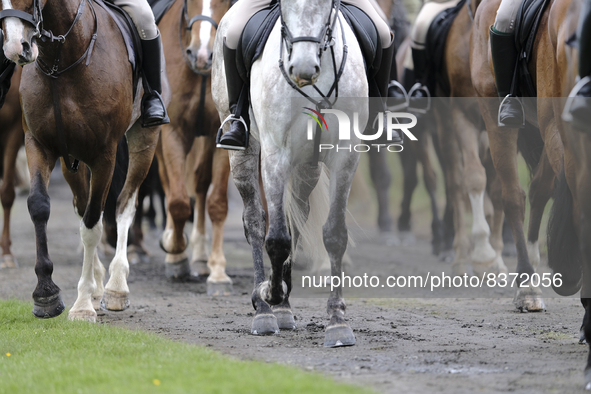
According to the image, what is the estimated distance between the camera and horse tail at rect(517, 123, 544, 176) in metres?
8.48

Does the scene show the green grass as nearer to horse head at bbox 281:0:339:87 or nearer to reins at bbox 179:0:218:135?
horse head at bbox 281:0:339:87

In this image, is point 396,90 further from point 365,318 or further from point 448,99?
point 365,318

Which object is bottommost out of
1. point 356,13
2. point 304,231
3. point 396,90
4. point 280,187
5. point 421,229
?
point 421,229

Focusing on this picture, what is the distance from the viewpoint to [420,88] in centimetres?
1107

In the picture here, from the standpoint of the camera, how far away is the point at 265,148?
245 inches

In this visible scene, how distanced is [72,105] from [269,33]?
1.67 m

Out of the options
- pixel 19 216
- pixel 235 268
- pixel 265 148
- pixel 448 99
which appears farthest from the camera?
pixel 19 216

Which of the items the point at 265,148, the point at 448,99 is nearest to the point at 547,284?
the point at 448,99

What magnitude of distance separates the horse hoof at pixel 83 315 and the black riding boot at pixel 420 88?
5.60m

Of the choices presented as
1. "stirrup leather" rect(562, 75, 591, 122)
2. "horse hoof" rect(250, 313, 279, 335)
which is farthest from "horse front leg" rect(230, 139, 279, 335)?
"stirrup leather" rect(562, 75, 591, 122)

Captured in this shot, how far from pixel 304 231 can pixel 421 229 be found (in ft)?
37.4

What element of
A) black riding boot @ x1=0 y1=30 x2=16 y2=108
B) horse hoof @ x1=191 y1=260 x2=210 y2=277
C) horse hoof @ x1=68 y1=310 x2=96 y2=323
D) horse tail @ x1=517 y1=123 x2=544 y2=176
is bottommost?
horse hoof @ x1=191 y1=260 x2=210 y2=277

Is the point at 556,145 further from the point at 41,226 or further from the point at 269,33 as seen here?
the point at 41,226

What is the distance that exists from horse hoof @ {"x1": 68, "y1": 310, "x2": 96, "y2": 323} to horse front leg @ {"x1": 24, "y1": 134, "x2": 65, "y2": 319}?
59 centimetres
